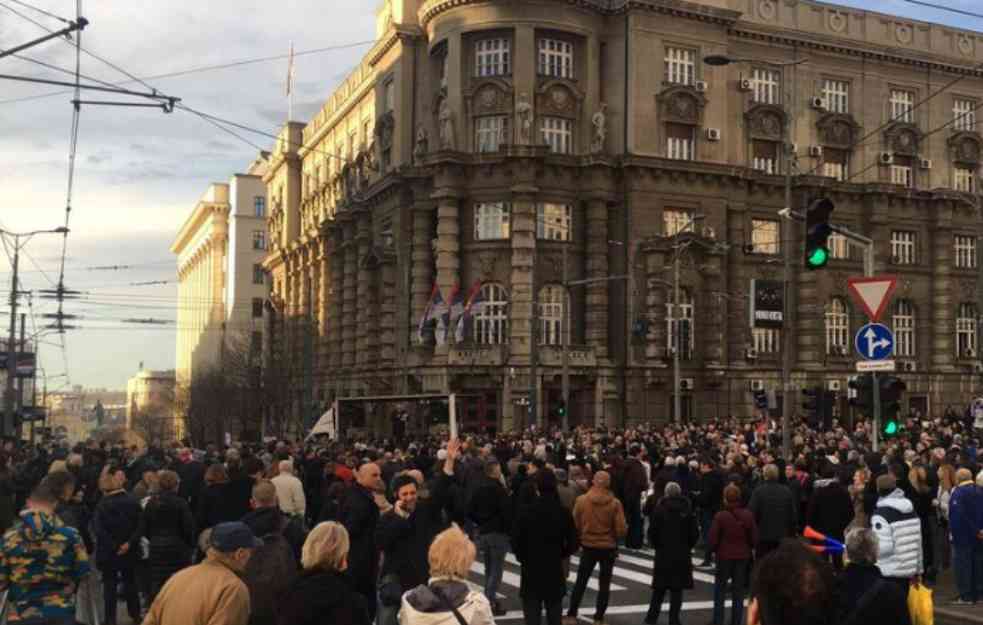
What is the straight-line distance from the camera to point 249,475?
14352mm

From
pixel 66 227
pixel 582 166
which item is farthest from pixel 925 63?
pixel 66 227

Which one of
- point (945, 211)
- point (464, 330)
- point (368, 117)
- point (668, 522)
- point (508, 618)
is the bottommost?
point (508, 618)

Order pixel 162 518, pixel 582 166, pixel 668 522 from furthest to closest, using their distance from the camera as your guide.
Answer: pixel 582 166
pixel 668 522
pixel 162 518

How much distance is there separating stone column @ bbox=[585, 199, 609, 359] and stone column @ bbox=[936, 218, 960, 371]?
19.6 meters

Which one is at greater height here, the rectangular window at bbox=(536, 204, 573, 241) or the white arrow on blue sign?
the rectangular window at bbox=(536, 204, 573, 241)

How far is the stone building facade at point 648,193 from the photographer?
52.6 metres

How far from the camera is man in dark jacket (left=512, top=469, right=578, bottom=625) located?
40.9ft

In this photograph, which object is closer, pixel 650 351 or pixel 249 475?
pixel 249 475

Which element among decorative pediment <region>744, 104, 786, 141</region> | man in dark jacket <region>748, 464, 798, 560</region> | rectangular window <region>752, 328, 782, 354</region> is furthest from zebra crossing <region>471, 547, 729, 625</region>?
decorative pediment <region>744, 104, 786, 141</region>

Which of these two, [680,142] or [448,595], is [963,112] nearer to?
[680,142]

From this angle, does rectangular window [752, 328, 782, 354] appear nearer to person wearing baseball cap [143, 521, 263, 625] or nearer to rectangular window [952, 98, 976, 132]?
rectangular window [952, 98, 976, 132]

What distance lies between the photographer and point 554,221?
53.4 m

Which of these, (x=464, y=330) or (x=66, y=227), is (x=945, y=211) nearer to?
(x=464, y=330)

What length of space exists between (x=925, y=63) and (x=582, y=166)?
22.6 metres
